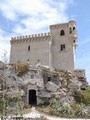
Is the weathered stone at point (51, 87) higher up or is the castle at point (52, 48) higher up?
the castle at point (52, 48)

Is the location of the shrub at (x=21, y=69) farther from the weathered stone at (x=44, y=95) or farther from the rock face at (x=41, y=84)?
the weathered stone at (x=44, y=95)

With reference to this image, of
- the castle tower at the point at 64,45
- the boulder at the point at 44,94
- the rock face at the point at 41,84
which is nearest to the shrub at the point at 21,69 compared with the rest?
the rock face at the point at 41,84

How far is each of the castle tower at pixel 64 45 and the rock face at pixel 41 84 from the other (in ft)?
33.4

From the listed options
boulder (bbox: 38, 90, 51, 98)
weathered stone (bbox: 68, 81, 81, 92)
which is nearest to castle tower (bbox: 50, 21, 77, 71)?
weathered stone (bbox: 68, 81, 81, 92)

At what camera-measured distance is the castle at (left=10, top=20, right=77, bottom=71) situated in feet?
187

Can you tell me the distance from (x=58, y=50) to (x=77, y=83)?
14.5 m

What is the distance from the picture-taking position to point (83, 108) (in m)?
36.6

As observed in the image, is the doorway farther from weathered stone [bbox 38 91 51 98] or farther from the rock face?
weathered stone [bbox 38 91 51 98]

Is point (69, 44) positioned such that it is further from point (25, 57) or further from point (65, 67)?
point (25, 57)

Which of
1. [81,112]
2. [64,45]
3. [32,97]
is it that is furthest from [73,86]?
[64,45]

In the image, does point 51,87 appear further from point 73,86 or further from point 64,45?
point 64,45

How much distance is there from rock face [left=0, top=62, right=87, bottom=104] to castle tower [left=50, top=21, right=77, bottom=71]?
400 inches

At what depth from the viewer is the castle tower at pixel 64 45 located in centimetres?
5669

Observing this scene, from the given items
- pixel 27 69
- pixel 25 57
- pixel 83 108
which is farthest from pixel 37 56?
pixel 83 108
